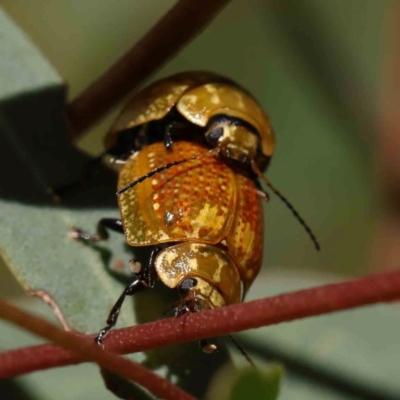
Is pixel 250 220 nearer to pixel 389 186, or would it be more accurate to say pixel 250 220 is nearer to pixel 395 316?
pixel 395 316

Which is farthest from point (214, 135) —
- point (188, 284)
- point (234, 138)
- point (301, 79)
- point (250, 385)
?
point (301, 79)

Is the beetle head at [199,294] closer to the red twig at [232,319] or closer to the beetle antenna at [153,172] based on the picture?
the beetle antenna at [153,172]

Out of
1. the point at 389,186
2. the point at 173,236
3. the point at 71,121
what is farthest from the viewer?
the point at 389,186

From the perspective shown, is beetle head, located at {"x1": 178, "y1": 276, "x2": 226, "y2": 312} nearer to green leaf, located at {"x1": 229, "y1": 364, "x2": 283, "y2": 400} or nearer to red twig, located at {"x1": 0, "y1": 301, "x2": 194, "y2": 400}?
red twig, located at {"x1": 0, "y1": 301, "x2": 194, "y2": 400}

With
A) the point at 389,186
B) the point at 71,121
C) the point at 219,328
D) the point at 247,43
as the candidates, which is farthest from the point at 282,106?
the point at 219,328

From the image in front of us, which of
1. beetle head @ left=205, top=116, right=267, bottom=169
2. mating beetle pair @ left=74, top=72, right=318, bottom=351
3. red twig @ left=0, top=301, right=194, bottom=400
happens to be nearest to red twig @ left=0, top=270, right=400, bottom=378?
red twig @ left=0, top=301, right=194, bottom=400

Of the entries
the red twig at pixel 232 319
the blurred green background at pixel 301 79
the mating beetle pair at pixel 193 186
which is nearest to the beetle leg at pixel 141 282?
the mating beetle pair at pixel 193 186

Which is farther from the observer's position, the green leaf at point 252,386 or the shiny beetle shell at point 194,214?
the shiny beetle shell at point 194,214
